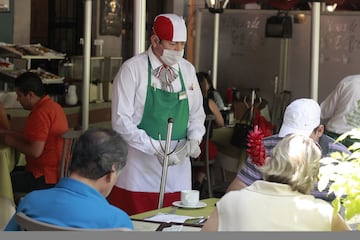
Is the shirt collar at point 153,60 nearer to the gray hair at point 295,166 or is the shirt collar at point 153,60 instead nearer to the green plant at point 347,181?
the gray hair at point 295,166

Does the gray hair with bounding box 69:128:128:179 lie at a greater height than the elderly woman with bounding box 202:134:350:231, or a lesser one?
greater

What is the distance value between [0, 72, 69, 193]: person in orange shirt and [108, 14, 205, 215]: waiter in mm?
929

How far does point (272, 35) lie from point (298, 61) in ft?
1.63

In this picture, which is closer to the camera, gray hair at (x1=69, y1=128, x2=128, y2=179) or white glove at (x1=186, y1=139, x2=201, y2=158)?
gray hair at (x1=69, y1=128, x2=128, y2=179)

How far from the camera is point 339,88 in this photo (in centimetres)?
565

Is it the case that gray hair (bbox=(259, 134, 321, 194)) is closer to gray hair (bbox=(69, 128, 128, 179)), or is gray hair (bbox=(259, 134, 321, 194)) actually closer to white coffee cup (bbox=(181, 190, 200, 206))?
gray hair (bbox=(69, 128, 128, 179))

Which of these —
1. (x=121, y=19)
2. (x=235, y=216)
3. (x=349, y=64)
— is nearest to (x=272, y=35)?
(x=349, y=64)

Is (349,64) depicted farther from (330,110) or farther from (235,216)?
(235,216)

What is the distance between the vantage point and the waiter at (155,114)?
470cm

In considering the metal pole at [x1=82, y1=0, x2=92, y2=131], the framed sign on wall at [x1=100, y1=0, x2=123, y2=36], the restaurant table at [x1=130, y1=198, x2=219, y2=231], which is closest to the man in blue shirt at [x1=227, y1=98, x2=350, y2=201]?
the restaurant table at [x1=130, y1=198, x2=219, y2=231]

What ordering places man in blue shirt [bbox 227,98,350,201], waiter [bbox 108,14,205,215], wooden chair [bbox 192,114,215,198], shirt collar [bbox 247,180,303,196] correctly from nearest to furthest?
shirt collar [bbox 247,180,303,196], man in blue shirt [bbox 227,98,350,201], waiter [bbox 108,14,205,215], wooden chair [bbox 192,114,215,198]

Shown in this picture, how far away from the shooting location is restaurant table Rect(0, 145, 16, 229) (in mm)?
5605

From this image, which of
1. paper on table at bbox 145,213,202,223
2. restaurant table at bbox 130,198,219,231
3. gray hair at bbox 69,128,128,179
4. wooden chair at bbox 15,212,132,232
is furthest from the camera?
paper on table at bbox 145,213,202,223

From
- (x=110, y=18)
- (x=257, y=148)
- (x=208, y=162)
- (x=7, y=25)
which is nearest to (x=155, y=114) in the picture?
(x=257, y=148)
